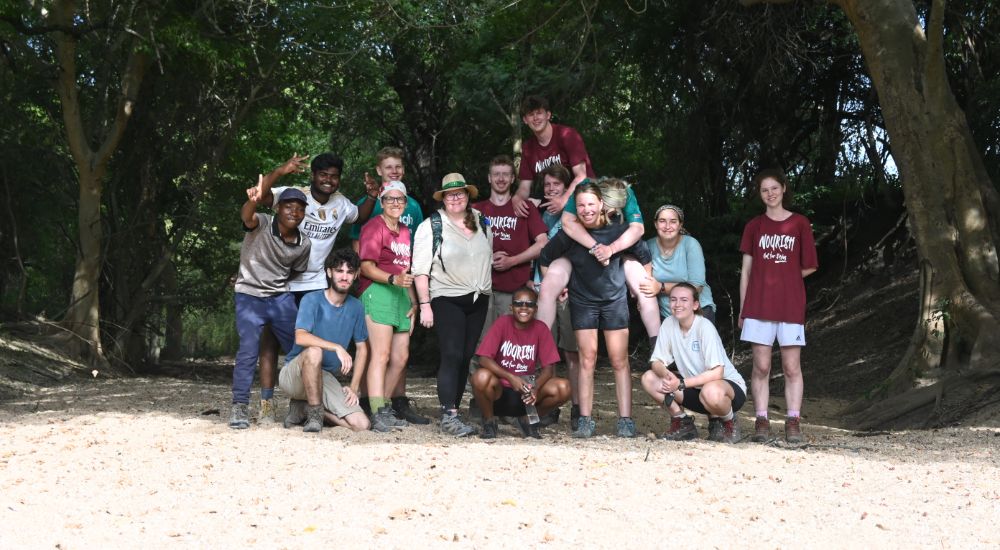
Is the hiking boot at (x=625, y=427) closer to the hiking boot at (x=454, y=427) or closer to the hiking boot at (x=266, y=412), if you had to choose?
the hiking boot at (x=454, y=427)

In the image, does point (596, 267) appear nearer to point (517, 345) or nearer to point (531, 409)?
point (517, 345)

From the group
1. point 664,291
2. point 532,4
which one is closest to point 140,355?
point 532,4

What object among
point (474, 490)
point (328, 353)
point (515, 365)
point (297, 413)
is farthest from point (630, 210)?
point (474, 490)

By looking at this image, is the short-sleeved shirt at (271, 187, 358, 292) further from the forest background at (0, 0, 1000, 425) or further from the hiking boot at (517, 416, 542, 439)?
the forest background at (0, 0, 1000, 425)

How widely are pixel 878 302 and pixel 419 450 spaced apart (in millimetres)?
10372

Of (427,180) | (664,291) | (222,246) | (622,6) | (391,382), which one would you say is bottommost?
(391,382)

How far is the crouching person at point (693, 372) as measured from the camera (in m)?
6.76

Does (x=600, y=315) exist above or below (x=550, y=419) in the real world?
above

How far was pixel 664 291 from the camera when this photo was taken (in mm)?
7195

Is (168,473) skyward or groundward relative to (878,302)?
groundward

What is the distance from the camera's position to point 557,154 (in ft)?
25.6

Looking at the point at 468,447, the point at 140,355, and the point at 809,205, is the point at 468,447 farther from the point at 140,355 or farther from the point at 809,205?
the point at 140,355

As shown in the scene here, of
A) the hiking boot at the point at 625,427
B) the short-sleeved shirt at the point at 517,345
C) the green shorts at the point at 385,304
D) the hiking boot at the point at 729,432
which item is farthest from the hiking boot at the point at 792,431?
the green shorts at the point at 385,304

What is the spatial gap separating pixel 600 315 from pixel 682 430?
93cm
